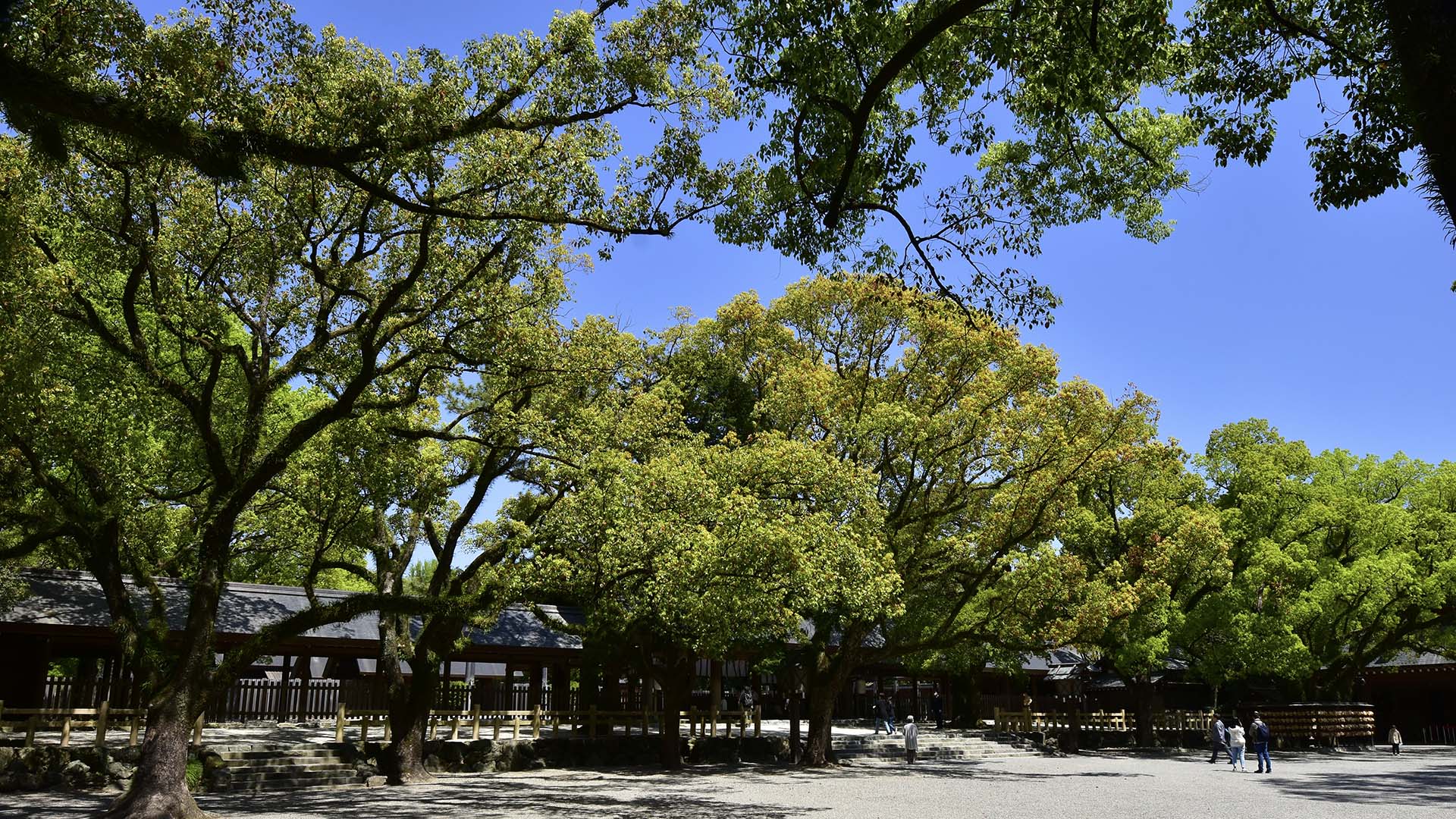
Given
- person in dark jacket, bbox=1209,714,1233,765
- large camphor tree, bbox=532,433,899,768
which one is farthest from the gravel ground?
large camphor tree, bbox=532,433,899,768

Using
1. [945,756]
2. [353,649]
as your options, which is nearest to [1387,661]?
[945,756]

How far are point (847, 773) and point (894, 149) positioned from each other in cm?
1557

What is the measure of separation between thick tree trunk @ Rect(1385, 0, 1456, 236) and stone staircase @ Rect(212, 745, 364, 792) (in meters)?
18.4

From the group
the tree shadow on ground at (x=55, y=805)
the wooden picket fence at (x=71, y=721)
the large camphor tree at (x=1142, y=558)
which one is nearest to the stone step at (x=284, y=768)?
the wooden picket fence at (x=71, y=721)

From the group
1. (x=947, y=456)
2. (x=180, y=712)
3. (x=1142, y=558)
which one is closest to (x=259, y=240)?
(x=180, y=712)

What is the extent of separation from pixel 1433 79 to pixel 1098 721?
33.1 metres

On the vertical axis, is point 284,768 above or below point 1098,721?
above

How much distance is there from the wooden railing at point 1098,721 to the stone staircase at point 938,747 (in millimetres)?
1215

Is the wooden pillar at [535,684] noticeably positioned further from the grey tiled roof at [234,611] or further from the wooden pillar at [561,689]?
the grey tiled roof at [234,611]

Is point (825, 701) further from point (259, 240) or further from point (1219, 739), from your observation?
point (259, 240)

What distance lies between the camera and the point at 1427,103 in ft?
13.3

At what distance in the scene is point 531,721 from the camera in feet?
78.7

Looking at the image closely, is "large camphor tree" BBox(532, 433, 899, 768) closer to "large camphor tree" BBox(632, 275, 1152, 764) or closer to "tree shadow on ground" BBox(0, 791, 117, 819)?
"large camphor tree" BBox(632, 275, 1152, 764)

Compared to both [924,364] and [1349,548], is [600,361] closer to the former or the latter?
[924,364]
